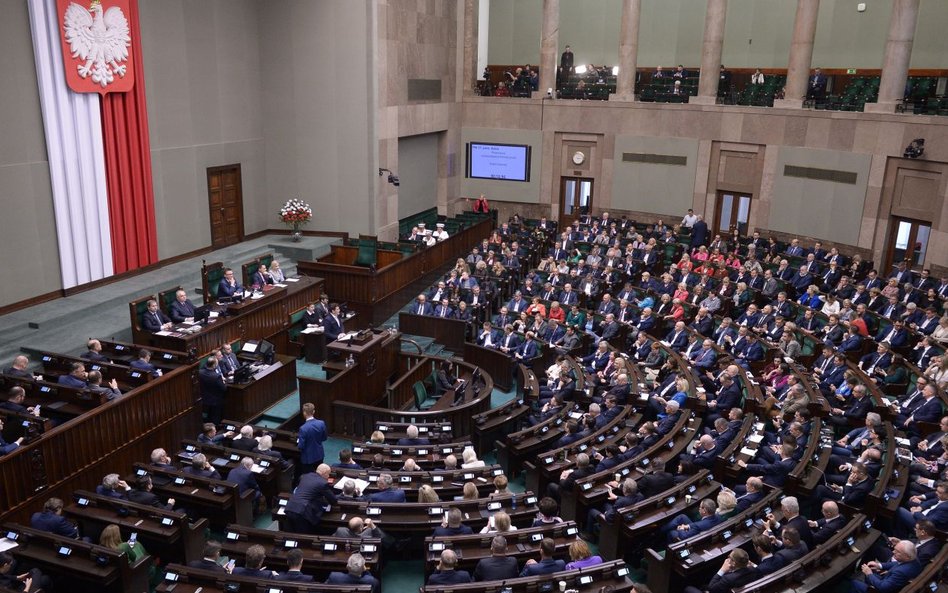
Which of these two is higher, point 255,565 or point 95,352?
point 95,352

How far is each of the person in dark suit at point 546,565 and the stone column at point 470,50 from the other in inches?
798

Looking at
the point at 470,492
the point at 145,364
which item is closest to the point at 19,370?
the point at 145,364

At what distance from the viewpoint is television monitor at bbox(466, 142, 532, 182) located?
80.2 feet

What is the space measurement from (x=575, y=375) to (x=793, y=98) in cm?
1242

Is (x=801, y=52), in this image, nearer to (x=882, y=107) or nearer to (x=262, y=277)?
(x=882, y=107)

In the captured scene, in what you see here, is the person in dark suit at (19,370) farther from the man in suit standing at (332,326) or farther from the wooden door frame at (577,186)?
the wooden door frame at (577,186)

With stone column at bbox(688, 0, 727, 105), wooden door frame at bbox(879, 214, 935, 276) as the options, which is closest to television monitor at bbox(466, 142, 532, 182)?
stone column at bbox(688, 0, 727, 105)

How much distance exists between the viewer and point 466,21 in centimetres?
2386

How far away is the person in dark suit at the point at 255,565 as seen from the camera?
250 inches

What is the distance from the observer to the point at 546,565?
6.45 metres

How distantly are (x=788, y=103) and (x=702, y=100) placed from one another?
247cm

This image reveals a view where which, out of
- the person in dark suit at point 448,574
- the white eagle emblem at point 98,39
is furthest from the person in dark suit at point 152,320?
the person in dark suit at point 448,574

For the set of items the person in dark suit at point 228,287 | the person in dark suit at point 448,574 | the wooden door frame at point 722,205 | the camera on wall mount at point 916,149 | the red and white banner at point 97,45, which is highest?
the red and white banner at point 97,45

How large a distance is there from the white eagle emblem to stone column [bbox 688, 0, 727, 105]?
1488 centimetres
